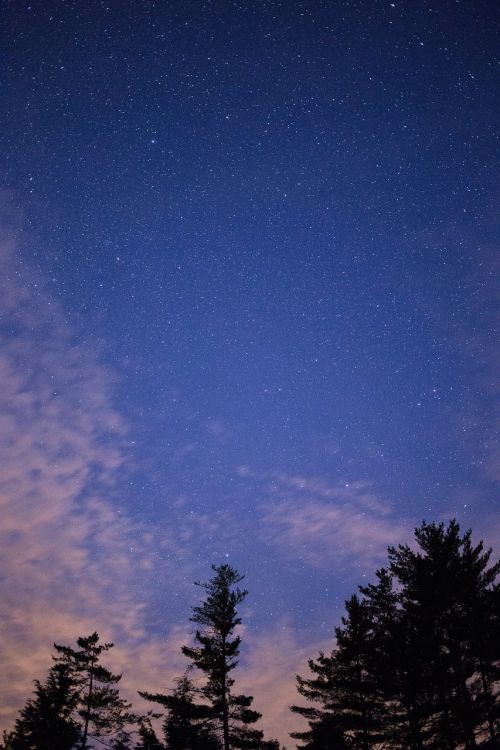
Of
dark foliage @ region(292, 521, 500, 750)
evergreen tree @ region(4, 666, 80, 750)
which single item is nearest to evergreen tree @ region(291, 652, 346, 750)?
dark foliage @ region(292, 521, 500, 750)

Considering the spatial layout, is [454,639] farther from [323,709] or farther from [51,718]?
[51,718]

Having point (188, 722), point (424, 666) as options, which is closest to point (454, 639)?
point (424, 666)

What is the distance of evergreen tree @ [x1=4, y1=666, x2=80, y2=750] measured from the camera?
28641mm

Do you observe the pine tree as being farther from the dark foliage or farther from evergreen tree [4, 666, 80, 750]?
evergreen tree [4, 666, 80, 750]

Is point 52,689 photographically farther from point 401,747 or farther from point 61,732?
point 401,747

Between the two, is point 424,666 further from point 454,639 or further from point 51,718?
point 51,718

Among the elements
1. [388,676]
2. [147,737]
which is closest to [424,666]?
[388,676]

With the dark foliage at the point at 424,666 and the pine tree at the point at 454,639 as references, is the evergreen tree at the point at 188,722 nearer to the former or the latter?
the dark foliage at the point at 424,666

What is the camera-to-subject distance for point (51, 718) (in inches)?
1191

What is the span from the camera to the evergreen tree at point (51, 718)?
28.6m

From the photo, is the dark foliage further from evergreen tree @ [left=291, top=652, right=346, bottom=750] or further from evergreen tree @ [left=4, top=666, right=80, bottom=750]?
evergreen tree @ [left=4, top=666, right=80, bottom=750]

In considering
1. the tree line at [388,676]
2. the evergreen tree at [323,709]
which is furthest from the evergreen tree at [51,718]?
the evergreen tree at [323,709]

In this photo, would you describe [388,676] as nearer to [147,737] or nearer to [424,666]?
[424,666]

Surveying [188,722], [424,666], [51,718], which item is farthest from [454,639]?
[51,718]
